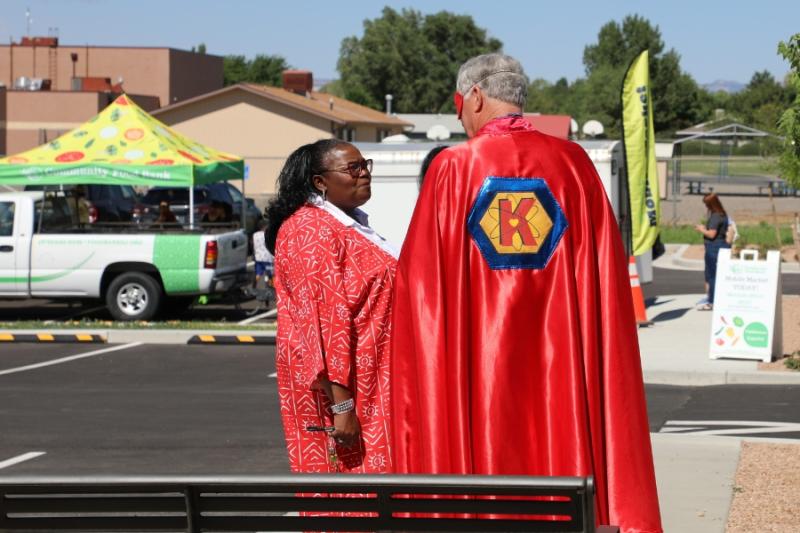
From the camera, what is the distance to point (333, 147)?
499 centimetres

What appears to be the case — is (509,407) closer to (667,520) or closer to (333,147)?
(333,147)

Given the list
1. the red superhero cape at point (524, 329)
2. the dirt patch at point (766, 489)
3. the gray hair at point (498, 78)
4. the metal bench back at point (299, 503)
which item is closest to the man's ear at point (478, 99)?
the gray hair at point (498, 78)

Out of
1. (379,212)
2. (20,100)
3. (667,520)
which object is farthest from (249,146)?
(667,520)

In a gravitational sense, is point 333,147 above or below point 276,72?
below

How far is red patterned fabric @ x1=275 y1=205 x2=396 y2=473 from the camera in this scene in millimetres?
4676

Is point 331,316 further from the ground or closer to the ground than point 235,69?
closer to the ground

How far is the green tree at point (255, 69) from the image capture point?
99.9 m

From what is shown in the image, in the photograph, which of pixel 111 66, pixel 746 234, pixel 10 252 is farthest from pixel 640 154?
pixel 111 66

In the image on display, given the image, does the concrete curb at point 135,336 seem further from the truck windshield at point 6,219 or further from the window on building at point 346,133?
the window on building at point 346,133

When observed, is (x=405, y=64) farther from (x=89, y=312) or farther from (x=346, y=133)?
(x=89, y=312)

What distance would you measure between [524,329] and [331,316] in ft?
3.24

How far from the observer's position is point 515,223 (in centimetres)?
388

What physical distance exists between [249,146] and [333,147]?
143 feet

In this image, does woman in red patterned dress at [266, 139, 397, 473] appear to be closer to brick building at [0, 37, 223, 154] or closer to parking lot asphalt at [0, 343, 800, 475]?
parking lot asphalt at [0, 343, 800, 475]
